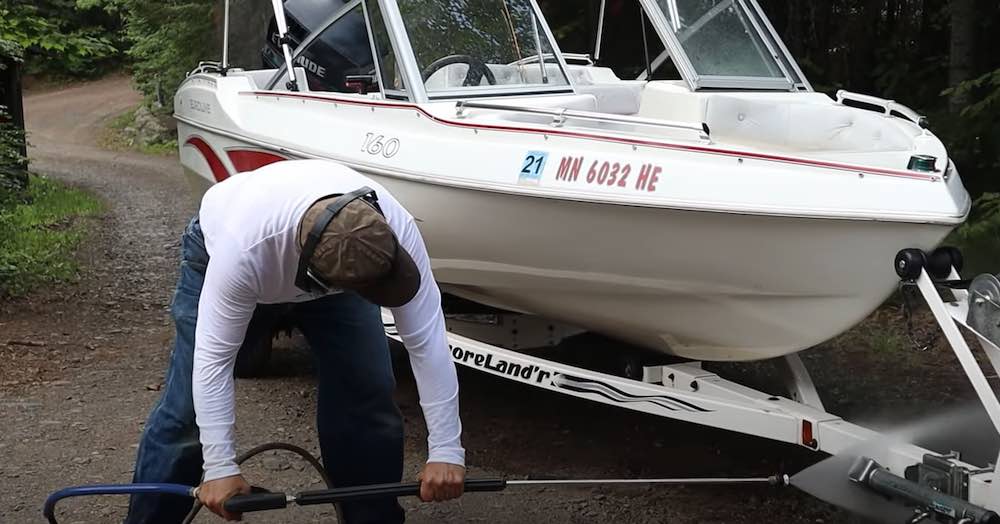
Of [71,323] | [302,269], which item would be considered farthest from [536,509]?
[71,323]

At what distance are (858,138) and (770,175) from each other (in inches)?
46.8

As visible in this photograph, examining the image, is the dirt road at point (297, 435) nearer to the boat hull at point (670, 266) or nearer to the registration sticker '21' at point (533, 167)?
the boat hull at point (670, 266)

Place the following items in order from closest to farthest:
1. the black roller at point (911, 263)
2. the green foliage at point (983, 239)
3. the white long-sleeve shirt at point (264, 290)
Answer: the white long-sleeve shirt at point (264, 290) → the black roller at point (911, 263) → the green foliage at point (983, 239)

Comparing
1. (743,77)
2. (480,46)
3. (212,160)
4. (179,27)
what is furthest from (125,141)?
(743,77)

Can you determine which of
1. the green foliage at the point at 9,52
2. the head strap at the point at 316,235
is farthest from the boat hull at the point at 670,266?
the green foliage at the point at 9,52

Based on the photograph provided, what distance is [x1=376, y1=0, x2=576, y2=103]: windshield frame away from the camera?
4875 mm

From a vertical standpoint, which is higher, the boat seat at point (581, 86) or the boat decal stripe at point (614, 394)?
the boat seat at point (581, 86)

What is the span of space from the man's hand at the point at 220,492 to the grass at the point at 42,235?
5.34m

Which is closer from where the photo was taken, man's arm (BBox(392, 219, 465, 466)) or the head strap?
the head strap

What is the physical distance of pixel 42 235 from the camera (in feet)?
33.3

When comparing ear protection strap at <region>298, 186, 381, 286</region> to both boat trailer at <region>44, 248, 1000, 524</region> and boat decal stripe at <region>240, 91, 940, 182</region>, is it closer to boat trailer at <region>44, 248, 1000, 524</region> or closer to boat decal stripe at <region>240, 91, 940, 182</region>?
boat trailer at <region>44, 248, 1000, 524</region>

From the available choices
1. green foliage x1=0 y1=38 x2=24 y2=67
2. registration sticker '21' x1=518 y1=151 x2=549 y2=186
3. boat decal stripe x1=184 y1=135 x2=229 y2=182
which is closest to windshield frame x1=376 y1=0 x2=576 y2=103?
registration sticker '21' x1=518 y1=151 x2=549 y2=186

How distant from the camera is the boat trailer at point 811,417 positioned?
9.75 ft

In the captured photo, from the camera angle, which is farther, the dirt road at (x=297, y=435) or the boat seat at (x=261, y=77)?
the boat seat at (x=261, y=77)
